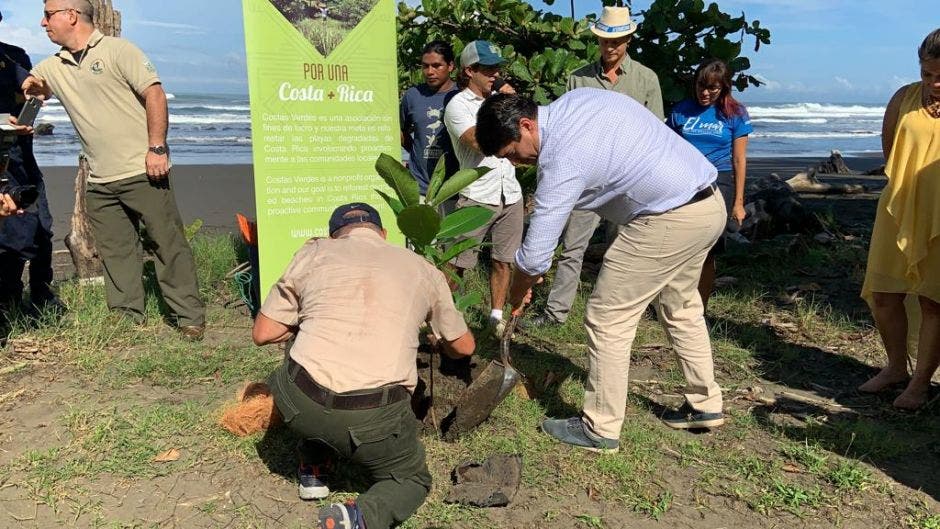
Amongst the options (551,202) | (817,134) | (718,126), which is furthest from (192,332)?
(817,134)

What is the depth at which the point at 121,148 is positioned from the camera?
4.74 meters

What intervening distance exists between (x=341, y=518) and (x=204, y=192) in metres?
9.79

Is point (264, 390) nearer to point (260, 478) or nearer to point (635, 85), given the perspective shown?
point (260, 478)

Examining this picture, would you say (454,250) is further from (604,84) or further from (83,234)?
(83,234)

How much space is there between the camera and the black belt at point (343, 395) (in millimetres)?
2752

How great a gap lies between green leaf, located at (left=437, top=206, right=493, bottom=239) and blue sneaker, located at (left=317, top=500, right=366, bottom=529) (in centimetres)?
153

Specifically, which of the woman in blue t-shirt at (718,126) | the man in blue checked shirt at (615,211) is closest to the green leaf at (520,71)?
the woman in blue t-shirt at (718,126)

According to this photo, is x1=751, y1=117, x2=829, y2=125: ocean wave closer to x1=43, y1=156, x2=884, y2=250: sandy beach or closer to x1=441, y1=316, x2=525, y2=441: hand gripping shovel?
x1=43, y1=156, x2=884, y2=250: sandy beach

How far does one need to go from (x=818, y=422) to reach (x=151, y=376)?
3562 millimetres

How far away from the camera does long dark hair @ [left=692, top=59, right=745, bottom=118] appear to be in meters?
4.70

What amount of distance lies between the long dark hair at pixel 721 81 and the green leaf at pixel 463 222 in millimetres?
1765

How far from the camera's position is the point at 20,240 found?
4781mm

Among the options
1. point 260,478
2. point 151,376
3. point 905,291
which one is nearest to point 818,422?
point 905,291

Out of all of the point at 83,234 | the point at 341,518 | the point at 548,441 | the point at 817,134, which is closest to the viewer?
the point at 341,518
